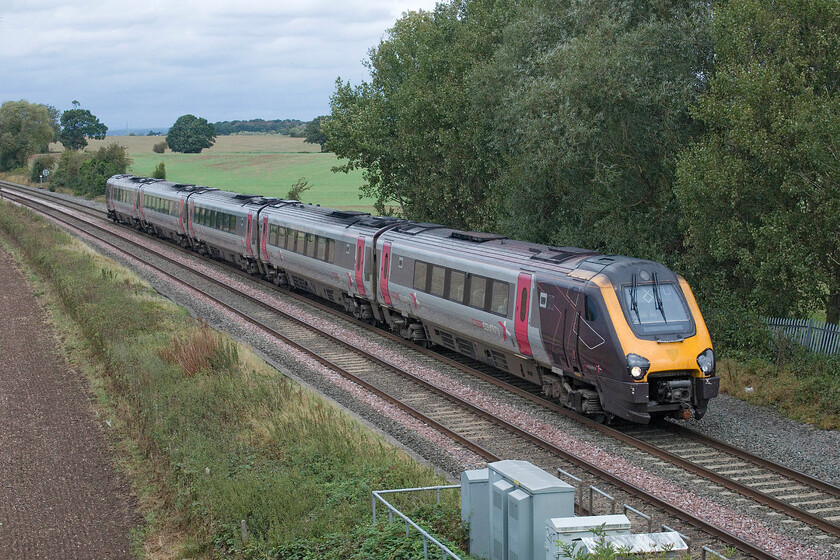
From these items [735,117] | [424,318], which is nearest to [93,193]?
[424,318]

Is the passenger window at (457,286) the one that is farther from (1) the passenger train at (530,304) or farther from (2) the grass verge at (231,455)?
(2) the grass verge at (231,455)

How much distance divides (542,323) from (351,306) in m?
10.3

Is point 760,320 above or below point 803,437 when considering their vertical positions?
above

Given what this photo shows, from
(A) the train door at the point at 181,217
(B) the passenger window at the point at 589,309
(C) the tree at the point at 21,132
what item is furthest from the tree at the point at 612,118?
(C) the tree at the point at 21,132

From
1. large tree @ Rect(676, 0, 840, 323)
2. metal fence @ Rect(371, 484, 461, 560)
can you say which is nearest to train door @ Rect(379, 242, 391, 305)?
large tree @ Rect(676, 0, 840, 323)

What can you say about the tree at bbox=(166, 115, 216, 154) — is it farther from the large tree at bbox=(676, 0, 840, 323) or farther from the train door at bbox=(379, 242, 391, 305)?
the large tree at bbox=(676, 0, 840, 323)

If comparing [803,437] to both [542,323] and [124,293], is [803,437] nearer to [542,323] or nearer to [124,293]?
[542,323]

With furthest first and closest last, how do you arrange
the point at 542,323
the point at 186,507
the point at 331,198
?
the point at 331,198
the point at 542,323
the point at 186,507

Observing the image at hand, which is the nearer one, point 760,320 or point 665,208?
point 760,320

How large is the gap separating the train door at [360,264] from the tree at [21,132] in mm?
95194

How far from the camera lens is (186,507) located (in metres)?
11.8

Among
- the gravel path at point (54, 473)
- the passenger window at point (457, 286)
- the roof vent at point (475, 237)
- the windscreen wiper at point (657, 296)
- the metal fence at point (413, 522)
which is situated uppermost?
the roof vent at point (475, 237)

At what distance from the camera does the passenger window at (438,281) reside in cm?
1997

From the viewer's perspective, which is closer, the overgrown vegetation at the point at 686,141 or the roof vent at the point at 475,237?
the overgrown vegetation at the point at 686,141
